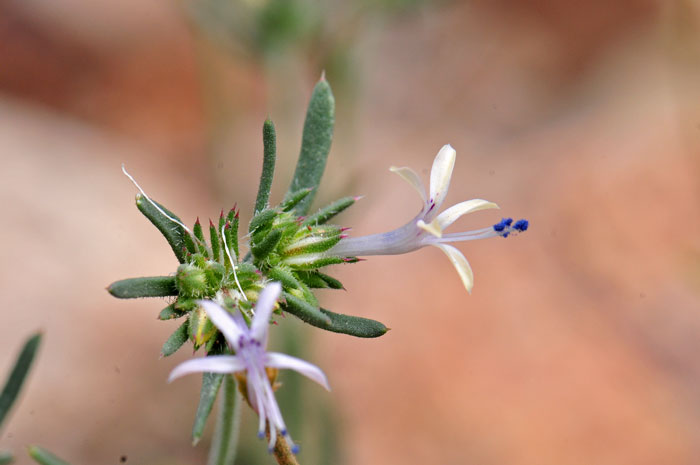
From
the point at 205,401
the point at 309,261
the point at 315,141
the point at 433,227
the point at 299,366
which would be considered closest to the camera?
the point at 299,366

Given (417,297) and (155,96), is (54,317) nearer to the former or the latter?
(417,297)

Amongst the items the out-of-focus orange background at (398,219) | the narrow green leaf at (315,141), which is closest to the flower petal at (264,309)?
the narrow green leaf at (315,141)

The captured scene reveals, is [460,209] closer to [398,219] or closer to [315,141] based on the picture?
[315,141]

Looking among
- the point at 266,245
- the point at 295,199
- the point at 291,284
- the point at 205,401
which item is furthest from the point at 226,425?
the point at 295,199

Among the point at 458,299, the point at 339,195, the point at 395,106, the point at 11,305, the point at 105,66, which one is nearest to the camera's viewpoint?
the point at 339,195

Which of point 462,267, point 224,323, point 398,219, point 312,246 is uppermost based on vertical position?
point 398,219

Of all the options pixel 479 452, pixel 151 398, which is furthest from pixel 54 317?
pixel 479 452
